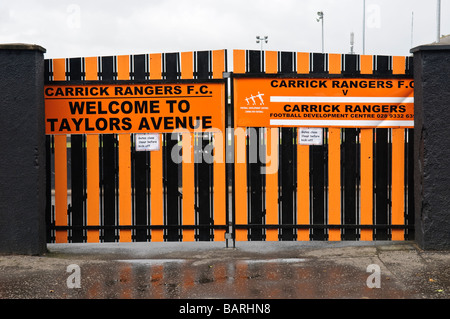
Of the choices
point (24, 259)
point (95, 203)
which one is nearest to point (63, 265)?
point (24, 259)

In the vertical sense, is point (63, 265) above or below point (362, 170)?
below

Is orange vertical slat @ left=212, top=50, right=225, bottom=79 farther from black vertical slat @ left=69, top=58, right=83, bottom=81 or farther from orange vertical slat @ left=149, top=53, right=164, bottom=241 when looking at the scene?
black vertical slat @ left=69, top=58, right=83, bottom=81

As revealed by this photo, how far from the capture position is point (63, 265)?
692 cm

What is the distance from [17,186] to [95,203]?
103cm

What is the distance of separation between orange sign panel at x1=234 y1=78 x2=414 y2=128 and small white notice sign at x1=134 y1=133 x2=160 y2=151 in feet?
3.61

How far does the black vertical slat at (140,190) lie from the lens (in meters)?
7.77

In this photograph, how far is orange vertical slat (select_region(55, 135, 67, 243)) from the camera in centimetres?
775

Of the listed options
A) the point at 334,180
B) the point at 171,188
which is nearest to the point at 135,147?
the point at 171,188

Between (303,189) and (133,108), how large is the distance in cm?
249

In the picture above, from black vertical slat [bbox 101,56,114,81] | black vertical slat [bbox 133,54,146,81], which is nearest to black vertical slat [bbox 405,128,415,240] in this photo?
black vertical slat [bbox 133,54,146,81]

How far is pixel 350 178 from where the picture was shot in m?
7.76
